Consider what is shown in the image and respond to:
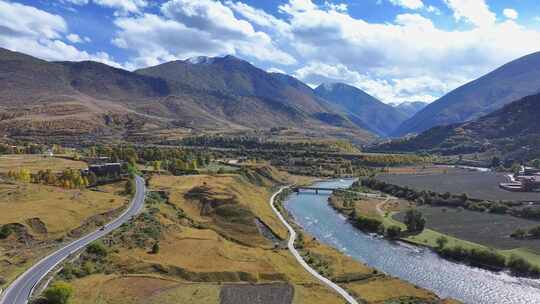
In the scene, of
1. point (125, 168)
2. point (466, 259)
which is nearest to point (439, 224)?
point (466, 259)

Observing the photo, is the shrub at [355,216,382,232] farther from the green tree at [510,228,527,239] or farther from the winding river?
the green tree at [510,228,527,239]

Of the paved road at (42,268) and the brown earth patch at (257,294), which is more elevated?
the paved road at (42,268)

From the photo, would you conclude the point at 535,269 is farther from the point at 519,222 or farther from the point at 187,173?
the point at 187,173

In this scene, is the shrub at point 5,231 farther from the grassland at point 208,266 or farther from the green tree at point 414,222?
the green tree at point 414,222

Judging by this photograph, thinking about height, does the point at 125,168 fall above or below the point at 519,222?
above

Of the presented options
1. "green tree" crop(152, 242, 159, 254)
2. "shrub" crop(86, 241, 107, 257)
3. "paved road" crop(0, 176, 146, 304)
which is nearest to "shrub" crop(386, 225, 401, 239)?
"green tree" crop(152, 242, 159, 254)

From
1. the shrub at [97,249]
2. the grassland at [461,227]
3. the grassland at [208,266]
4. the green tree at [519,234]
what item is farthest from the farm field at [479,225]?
the shrub at [97,249]
